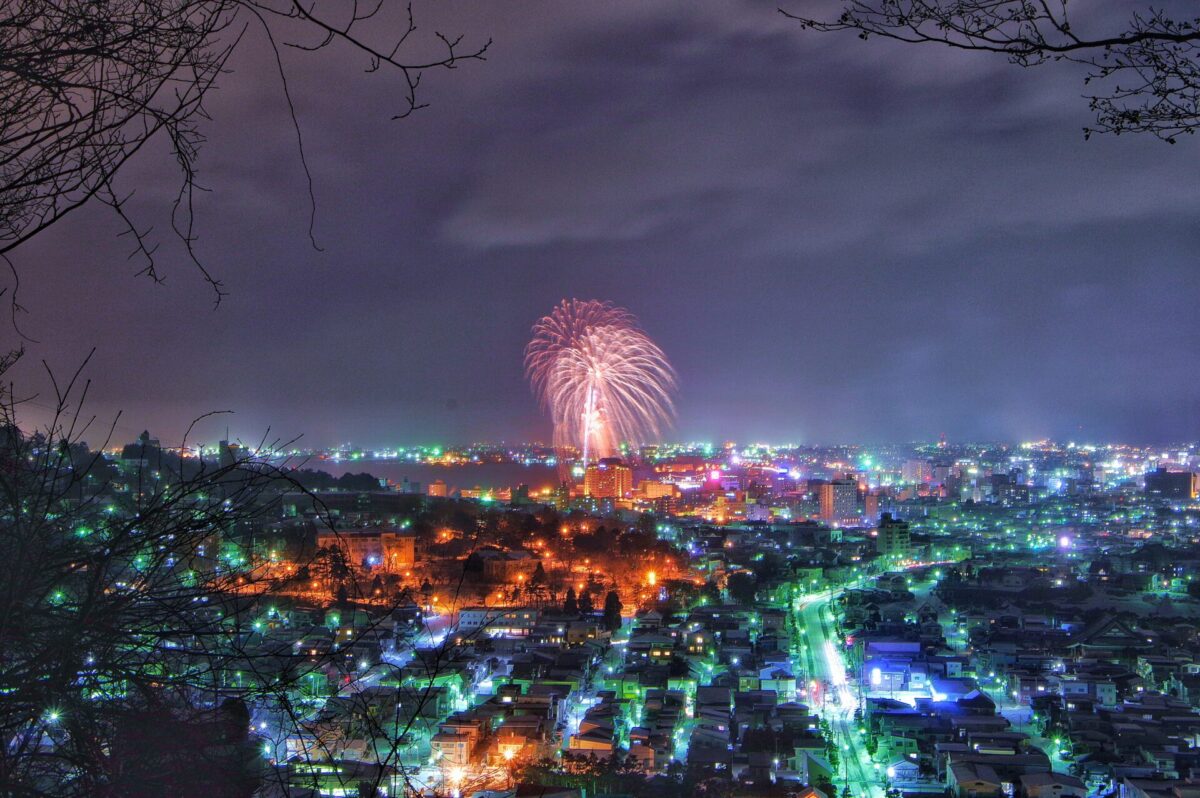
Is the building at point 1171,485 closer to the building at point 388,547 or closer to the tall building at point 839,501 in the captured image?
the tall building at point 839,501

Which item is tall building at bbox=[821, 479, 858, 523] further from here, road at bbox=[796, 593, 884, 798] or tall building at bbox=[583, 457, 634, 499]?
road at bbox=[796, 593, 884, 798]

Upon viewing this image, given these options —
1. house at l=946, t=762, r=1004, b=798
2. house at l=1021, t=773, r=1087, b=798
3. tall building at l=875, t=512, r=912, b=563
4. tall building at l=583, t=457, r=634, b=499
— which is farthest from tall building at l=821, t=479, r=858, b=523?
house at l=1021, t=773, r=1087, b=798

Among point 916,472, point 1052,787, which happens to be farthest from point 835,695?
point 916,472

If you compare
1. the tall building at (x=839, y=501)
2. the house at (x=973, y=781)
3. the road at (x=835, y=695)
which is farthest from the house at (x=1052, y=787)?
the tall building at (x=839, y=501)

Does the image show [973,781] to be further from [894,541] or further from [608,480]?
[608,480]

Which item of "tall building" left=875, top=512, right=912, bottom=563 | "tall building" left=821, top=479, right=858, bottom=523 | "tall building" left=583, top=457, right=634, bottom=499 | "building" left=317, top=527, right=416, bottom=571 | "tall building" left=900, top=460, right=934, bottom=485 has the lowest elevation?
"building" left=317, top=527, right=416, bottom=571

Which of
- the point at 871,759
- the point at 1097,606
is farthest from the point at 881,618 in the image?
the point at 871,759
